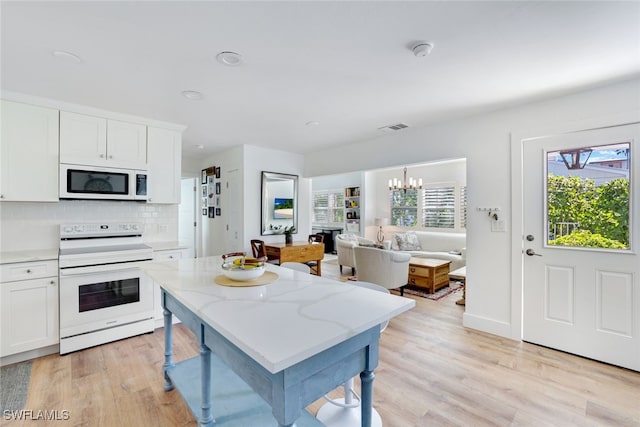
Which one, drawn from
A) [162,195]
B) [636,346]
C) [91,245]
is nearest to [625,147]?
[636,346]

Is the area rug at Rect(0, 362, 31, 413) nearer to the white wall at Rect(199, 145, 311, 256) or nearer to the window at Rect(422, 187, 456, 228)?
the white wall at Rect(199, 145, 311, 256)

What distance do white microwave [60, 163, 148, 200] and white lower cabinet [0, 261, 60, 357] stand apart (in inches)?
29.0

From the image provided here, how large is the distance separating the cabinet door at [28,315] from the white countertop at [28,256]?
0.18 m

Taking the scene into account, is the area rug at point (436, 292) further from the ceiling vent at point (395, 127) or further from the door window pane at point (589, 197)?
the ceiling vent at point (395, 127)

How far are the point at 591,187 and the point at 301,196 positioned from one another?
397 cm

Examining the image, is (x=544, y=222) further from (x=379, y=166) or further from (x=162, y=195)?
(x=162, y=195)

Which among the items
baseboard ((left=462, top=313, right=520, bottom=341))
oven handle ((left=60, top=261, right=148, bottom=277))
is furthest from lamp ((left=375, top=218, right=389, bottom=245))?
oven handle ((left=60, top=261, right=148, bottom=277))

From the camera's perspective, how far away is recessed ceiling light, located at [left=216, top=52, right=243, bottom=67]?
1938mm

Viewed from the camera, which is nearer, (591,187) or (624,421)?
(624,421)

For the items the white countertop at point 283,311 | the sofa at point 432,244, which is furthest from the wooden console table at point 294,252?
the white countertop at point 283,311

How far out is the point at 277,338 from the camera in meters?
0.97

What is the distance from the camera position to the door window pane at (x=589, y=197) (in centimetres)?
245

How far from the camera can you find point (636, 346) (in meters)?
2.36

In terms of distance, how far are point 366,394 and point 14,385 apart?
2680 mm
